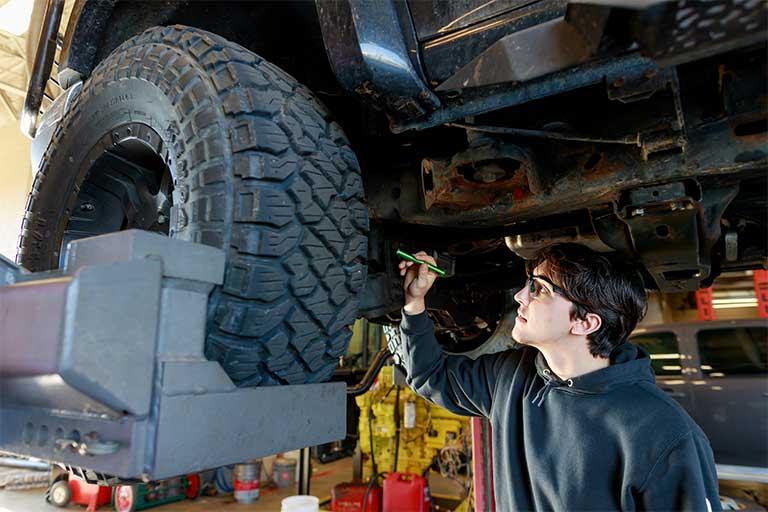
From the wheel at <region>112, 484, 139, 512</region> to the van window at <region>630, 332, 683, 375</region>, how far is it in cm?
463

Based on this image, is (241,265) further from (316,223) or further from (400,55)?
(400,55)

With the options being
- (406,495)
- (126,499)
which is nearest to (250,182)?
(406,495)

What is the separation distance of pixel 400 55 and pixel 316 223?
332mm

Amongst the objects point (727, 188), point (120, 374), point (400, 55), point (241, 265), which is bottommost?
point (120, 374)

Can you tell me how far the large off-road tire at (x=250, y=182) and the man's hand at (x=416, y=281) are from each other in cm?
42

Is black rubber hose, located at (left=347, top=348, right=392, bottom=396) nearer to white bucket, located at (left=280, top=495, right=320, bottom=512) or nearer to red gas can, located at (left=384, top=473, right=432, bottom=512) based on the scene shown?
white bucket, located at (left=280, top=495, right=320, bottom=512)

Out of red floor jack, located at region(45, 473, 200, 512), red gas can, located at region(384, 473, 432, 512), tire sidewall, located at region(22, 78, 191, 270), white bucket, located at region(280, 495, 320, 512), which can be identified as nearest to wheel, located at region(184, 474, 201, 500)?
red floor jack, located at region(45, 473, 200, 512)

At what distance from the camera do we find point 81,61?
147cm

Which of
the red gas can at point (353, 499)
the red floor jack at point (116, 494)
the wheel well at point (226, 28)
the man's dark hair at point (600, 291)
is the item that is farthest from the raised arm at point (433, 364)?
the red floor jack at point (116, 494)

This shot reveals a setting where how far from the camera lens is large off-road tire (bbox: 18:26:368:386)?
33.0 inches

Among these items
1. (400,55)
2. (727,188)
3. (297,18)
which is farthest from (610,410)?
(297,18)

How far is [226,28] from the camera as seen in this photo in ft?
4.54

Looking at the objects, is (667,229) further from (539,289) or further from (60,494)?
(60,494)

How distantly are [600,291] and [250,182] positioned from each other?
0.94 m
